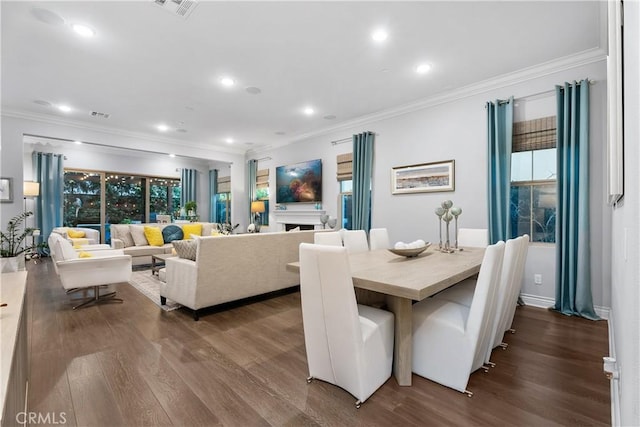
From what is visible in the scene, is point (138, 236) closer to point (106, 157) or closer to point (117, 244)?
point (117, 244)

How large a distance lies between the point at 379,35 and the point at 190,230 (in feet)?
18.9

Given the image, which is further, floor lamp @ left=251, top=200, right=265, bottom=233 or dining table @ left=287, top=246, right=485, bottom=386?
floor lamp @ left=251, top=200, right=265, bottom=233

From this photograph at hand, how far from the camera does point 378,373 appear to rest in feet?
6.14

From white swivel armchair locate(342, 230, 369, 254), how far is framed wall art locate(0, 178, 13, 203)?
5.66 m

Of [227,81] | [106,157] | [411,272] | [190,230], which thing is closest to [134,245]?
[190,230]

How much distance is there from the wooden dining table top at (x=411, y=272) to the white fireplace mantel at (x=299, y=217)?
3.68 metres

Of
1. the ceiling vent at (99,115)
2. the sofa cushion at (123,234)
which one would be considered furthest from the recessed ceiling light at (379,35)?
the sofa cushion at (123,234)

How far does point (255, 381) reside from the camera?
199cm

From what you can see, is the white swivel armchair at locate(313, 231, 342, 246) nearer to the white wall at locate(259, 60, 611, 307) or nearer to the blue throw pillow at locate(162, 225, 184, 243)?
the white wall at locate(259, 60, 611, 307)

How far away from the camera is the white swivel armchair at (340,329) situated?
5.45 ft

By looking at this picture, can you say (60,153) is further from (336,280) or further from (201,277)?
(336,280)

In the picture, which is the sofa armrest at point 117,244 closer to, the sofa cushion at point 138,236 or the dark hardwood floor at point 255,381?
the sofa cushion at point 138,236

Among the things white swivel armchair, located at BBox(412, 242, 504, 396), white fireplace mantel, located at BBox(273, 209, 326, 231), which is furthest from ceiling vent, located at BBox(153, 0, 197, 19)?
white fireplace mantel, located at BBox(273, 209, 326, 231)

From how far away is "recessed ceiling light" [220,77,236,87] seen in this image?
3.96 metres
